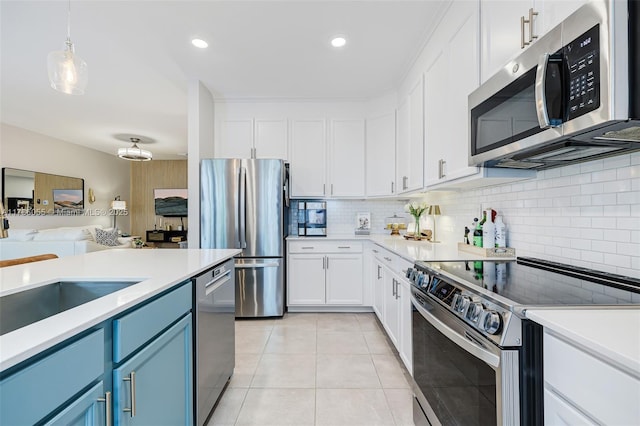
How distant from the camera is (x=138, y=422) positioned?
1.06 m

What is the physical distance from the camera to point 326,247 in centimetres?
362

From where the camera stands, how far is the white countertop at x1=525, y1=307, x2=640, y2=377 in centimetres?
61

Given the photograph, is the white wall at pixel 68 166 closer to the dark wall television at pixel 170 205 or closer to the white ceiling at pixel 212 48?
the dark wall television at pixel 170 205

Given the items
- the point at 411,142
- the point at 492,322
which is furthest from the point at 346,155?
the point at 492,322

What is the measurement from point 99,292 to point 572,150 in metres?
2.05

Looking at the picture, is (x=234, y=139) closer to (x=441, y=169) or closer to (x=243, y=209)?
(x=243, y=209)

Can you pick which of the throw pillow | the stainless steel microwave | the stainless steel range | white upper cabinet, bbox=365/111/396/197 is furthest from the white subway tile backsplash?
the throw pillow

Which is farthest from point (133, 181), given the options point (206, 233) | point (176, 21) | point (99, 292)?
point (99, 292)

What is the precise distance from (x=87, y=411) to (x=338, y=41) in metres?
2.84

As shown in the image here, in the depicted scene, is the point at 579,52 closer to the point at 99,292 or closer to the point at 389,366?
the point at 99,292

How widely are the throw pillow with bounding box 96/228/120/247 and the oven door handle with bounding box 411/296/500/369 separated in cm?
598

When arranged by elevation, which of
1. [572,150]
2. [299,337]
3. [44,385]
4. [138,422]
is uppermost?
[572,150]

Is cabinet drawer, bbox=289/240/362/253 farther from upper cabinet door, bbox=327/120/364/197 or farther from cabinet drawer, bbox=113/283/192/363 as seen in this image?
cabinet drawer, bbox=113/283/192/363

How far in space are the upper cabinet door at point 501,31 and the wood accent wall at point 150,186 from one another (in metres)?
8.49
